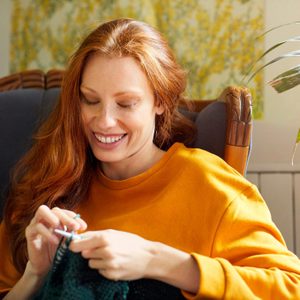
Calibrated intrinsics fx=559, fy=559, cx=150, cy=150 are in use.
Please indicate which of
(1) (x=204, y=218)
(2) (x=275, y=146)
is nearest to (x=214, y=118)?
(1) (x=204, y=218)

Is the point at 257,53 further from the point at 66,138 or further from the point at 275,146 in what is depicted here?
the point at 66,138

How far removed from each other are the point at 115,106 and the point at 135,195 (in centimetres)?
20

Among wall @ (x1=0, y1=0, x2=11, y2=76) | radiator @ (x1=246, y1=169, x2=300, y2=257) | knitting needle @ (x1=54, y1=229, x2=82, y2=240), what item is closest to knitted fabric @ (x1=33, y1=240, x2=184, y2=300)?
knitting needle @ (x1=54, y1=229, x2=82, y2=240)

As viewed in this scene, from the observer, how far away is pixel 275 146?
6.03 ft

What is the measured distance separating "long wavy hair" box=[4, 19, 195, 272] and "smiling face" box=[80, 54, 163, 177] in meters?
0.02

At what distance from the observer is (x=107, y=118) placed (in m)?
1.14

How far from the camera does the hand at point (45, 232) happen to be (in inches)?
39.9

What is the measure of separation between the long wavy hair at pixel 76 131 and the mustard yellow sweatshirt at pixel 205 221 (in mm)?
51

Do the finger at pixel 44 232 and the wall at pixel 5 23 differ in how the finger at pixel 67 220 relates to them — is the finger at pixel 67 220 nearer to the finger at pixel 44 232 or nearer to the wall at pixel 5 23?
the finger at pixel 44 232

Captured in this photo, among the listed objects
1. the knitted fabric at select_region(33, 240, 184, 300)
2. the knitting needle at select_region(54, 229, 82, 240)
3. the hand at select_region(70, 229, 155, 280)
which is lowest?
the knitted fabric at select_region(33, 240, 184, 300)

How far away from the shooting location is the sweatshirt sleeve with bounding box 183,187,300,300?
3.10 feet

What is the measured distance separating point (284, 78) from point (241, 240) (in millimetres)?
364

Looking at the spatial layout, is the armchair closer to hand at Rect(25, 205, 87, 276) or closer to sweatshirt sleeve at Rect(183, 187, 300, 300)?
sweatshirt sleeve at Rect(183, 187, 300, 300)

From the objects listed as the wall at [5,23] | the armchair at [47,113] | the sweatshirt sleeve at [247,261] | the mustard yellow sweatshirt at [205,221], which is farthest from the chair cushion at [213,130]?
the wall at [5,23]
